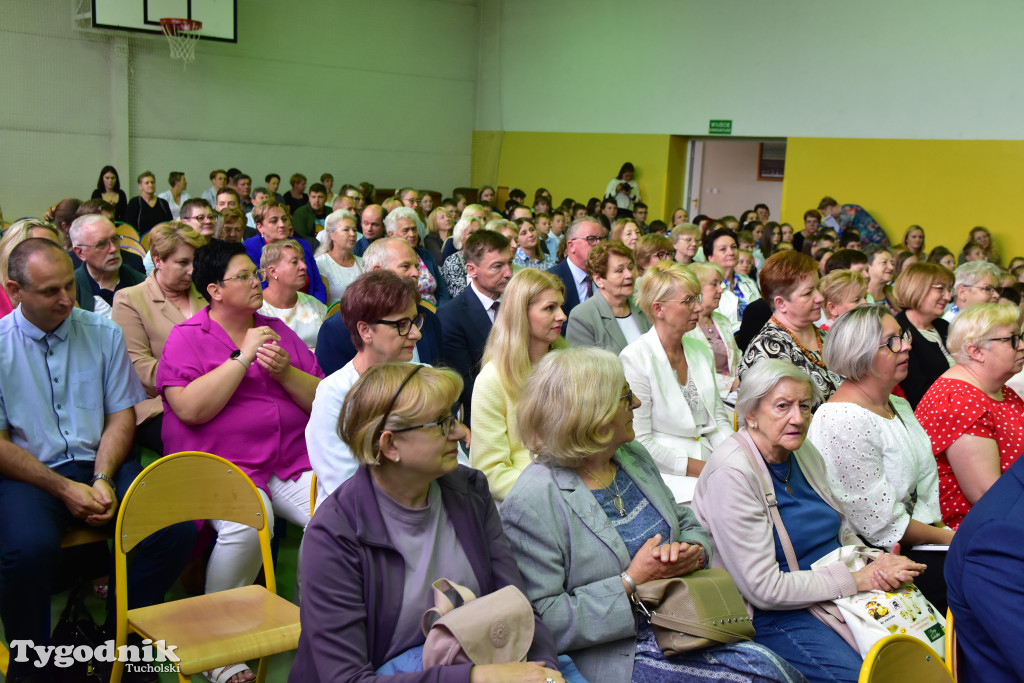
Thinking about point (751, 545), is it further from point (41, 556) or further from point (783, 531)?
point (41, 556)

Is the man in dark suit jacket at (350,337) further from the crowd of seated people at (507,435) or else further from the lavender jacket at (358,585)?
the lavender jacket at (358,585)

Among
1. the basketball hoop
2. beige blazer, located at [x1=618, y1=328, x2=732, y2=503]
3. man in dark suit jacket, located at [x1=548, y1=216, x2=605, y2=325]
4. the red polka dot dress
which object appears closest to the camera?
the red polka dot dress

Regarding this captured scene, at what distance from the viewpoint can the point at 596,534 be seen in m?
2.17

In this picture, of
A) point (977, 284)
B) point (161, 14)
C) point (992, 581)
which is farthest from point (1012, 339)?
point (161, 14)

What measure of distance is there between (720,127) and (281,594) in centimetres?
1179

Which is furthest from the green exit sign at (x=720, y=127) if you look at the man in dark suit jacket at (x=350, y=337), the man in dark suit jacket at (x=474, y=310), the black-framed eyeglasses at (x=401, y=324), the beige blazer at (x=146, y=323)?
the black-framed eyeglasses at (x=401, y=324)

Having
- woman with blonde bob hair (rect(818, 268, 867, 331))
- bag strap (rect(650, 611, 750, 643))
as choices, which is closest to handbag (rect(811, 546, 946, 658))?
bag strap (rect(650, 611, 750, 643))

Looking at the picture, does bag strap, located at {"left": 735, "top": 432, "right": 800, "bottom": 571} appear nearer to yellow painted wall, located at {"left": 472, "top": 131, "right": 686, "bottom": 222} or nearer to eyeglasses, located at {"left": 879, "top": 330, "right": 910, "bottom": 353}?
eyeglasses, located at {"left": 879, "top": 330, "right": 910, "bottom": 353}

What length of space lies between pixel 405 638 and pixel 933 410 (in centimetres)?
222

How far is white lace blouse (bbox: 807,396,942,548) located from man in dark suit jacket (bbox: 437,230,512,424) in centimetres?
160

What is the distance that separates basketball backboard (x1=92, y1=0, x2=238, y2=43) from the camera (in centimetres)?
1220

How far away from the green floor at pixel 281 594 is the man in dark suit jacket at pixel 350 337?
2.54 feet

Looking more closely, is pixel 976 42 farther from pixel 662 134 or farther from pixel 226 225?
pixel 226 225

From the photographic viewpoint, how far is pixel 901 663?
1.71m
